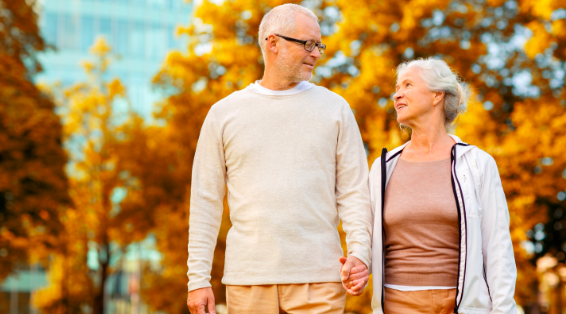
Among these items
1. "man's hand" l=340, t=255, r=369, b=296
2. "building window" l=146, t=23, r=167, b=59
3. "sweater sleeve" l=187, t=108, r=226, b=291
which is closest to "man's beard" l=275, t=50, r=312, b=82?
"sweater sleeve" l=187, t=108, r=226, b=291

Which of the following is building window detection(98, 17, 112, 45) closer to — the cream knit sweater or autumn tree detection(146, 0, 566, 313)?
autumn tree detection(146, 0, 566, 313)

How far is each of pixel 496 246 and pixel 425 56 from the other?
471 inches

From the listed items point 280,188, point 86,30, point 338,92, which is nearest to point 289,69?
point 280,188

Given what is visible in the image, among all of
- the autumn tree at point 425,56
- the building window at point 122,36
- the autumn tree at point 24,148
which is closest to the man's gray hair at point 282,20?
the autumn tree at point 425,56

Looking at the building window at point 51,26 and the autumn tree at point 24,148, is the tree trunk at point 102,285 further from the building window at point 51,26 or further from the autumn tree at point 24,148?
the building window at point 51,26

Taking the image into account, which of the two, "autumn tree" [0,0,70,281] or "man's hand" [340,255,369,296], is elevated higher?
"autumn tree" [0,0,70,281]

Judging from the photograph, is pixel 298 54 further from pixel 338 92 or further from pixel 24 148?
pixel 24 148

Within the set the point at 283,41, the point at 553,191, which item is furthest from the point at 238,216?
the point at 553,191

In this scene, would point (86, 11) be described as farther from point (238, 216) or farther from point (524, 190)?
point (238, 216)

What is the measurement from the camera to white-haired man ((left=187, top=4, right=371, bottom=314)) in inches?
134

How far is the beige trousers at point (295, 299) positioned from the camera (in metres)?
3.36

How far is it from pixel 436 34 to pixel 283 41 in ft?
41.3

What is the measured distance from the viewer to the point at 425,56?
49.4 feet

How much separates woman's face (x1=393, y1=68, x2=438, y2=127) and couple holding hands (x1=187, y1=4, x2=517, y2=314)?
0.66ft
